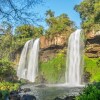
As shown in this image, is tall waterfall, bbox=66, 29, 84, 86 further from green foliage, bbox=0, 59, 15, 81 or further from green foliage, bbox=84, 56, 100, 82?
green foliage, bbox=0, 59, 15, 81

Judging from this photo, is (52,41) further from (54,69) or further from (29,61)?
→ (29,61)

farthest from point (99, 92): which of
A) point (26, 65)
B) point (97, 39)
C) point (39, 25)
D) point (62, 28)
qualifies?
point (26, 65)

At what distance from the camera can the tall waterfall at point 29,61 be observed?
43.9 meters

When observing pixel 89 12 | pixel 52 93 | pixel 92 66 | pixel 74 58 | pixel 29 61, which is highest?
pixel 89 12

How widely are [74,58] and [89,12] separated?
50.4 ft

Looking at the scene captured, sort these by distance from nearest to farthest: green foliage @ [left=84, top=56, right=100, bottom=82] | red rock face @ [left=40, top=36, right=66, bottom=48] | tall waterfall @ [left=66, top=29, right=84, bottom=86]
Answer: green foliage @ [left=84, top=56, right=100, bottom=82]
tall waterfall @ [left=66, top=29, right=84, bottom=86]
red rock face @ [left=40, top=36, right=66, bottom=48]

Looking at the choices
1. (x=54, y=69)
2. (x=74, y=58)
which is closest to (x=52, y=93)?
(x=74, y=58)

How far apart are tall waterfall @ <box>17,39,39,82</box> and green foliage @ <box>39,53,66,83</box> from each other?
6.15 ft

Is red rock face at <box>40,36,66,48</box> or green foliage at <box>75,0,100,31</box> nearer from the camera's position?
green foliage at <box>75,0,100,31</box>

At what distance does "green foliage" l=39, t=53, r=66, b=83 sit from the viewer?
133ft

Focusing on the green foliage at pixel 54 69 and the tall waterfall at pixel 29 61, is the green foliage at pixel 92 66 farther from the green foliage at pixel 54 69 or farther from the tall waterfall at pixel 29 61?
the tall waterfall at pixel 29 61

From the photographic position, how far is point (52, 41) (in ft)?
137

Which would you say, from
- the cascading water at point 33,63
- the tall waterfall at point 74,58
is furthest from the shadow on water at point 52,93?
the cascading water at point 33,63

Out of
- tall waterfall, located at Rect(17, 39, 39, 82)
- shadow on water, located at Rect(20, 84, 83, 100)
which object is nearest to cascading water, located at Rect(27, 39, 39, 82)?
tall waterfall, located at Rect(17, 39, 39, 82)
